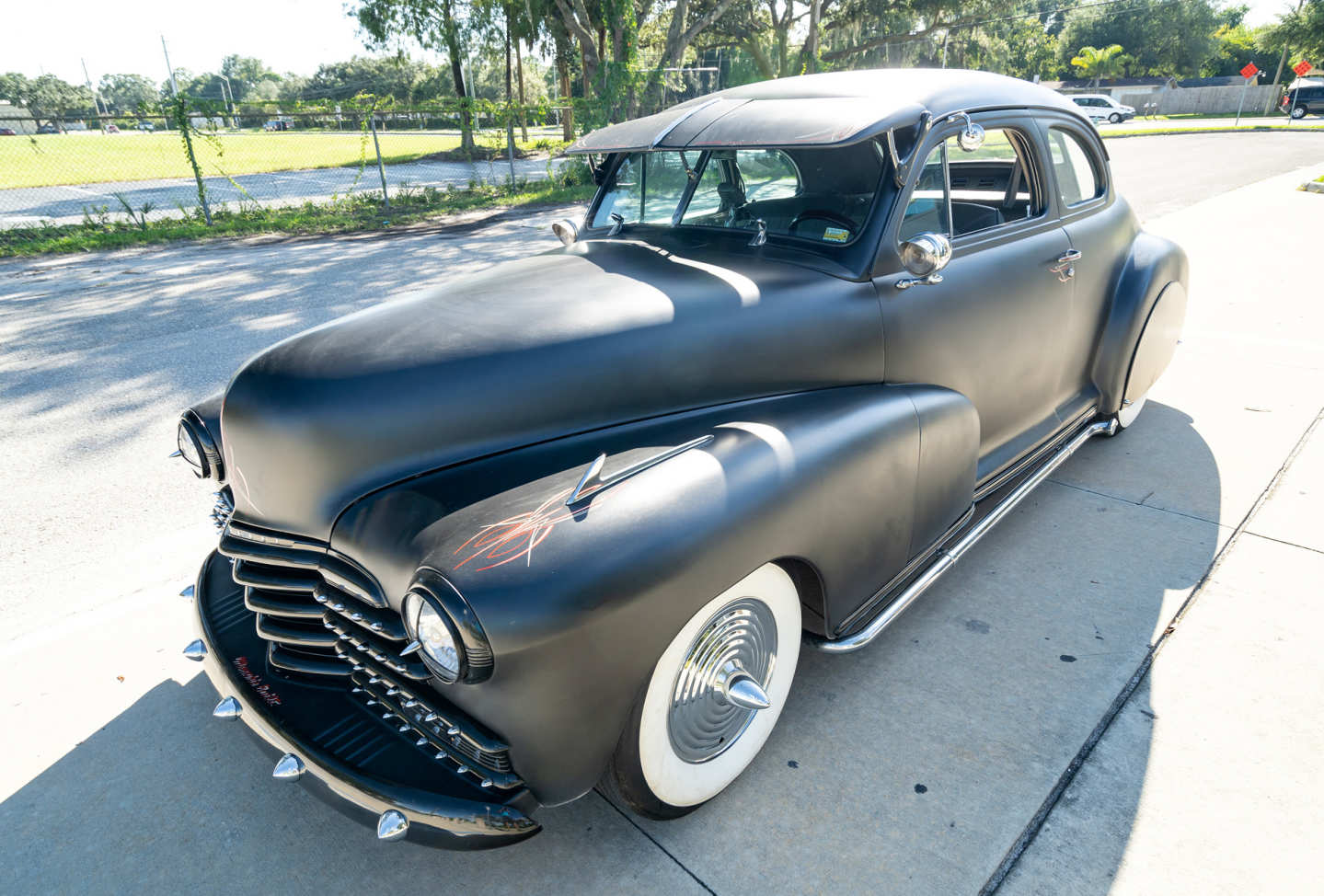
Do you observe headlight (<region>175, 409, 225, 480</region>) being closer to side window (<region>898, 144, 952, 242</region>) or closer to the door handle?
side window (<region>898, 144, 952, 242</region>)

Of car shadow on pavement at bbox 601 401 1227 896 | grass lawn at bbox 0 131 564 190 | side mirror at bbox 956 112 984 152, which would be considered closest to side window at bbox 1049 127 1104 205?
side mirror at bbox 956 112 984 152

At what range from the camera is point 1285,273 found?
7.68 metres

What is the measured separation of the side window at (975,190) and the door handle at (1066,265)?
0.22 m

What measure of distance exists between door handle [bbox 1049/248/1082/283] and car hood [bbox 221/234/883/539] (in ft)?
4.12

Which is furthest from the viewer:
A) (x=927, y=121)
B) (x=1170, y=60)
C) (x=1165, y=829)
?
(x=1170, y=60)

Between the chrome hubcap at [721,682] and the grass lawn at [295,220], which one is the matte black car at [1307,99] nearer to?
the grass lawn at [295,220]

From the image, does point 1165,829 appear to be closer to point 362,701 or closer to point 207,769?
point 362,701

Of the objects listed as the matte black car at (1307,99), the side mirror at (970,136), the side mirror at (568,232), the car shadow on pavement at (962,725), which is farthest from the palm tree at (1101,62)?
the side mirror at (568,232)

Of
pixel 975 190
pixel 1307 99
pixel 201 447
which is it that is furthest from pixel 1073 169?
pixel 1307 99

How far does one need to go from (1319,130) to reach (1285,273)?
3110 centimetres

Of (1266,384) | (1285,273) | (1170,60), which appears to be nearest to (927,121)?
(1266,384)

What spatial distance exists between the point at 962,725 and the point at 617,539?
55.8 inches

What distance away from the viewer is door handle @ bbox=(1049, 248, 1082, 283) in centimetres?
331

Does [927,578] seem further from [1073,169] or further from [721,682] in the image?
[1073,169]
